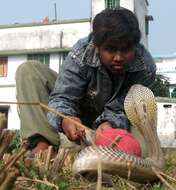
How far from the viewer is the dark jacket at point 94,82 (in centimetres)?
291

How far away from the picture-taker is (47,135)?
2.91 m

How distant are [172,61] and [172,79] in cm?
215

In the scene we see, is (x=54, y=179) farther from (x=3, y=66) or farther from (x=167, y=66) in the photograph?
(x=167, y=66)

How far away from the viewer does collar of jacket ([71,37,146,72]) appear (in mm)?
2908

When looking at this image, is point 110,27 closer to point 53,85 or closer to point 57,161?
point 53,85

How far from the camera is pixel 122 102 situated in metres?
3.06

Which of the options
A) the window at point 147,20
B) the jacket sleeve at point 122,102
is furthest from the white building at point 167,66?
the jacket sleeve at point 122,102

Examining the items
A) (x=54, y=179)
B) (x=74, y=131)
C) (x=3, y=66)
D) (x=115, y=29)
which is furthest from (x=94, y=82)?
(x=3, y=66)

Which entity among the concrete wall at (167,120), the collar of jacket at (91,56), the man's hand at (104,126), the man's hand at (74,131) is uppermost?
the collar of jacket at (91,56)

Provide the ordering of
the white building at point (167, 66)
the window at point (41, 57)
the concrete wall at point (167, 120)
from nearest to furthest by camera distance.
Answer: the concrete wall at point (167, 120) → the window at point (41, 57) → the white building at point (167, 66)

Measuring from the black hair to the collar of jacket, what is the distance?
120 millimetres

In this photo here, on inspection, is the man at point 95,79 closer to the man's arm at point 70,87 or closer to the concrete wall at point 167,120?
the man's arm at point 70,87

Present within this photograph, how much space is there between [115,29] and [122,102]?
0.52m

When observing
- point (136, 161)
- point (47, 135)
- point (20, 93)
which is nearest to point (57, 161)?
point (136, 161)
